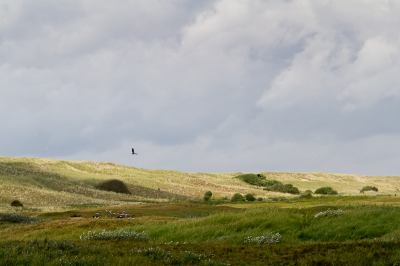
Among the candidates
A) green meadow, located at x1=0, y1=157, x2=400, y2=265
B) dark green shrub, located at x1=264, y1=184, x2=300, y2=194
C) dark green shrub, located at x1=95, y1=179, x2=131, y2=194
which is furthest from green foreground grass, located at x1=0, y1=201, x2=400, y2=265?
dark green shrub, located at x1=264, y1=184, x2=300, y2=194

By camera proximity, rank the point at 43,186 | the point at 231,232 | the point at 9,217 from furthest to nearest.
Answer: the point at 43,186 < the point at 9,217 < the point at 231,232

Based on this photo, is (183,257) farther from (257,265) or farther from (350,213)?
(350,213)

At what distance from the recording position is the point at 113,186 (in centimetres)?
6806

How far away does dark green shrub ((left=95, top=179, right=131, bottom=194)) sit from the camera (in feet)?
222

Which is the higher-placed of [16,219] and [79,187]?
[79,187]

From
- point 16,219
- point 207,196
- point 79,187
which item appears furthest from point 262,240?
point 79,187

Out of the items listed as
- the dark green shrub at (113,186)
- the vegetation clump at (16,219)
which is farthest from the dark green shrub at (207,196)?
the vegetation clump at (16,219)

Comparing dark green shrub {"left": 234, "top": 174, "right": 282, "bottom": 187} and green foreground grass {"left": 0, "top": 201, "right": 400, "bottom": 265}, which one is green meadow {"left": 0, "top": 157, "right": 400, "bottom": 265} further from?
dark green shrub {"left": 234, "top": 174, "right": 282, "bottom": 187}

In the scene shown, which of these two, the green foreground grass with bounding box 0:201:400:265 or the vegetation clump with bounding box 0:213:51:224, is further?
the vegetation clump with bounding box 0:213:51:224

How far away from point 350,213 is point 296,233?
13.9ft

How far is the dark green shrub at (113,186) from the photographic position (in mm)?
67625

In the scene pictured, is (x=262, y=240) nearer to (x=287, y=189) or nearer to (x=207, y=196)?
(x=207, y=196)

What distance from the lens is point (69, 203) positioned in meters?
46.9

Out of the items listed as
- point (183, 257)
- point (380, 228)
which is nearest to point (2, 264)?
point (183, 257)
